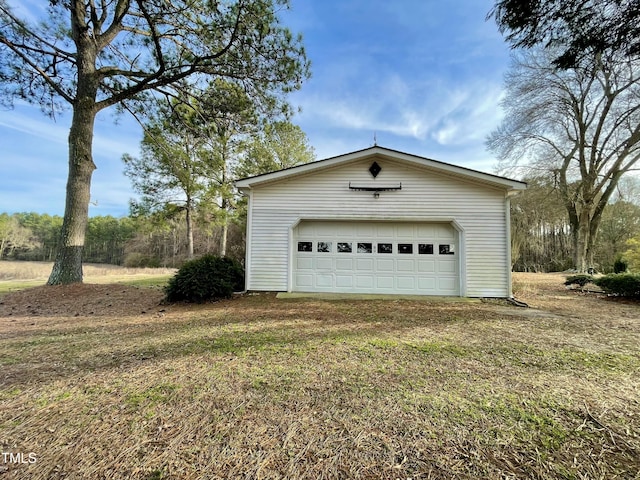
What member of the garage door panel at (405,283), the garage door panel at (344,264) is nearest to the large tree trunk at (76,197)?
the garage door panel at (344,264)

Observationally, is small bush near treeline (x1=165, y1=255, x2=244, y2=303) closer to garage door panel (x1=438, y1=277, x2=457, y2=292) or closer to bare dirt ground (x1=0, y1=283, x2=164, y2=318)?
bare dirt ground (x1=0, y1=283, x2=164, y2=318)

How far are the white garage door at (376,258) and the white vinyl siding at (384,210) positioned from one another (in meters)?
0.30

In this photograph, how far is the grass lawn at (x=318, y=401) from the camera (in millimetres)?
1672

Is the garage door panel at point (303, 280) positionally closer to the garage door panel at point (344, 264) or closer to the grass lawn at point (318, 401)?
the garage door panel at point (344, 264)

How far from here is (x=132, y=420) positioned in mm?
2061

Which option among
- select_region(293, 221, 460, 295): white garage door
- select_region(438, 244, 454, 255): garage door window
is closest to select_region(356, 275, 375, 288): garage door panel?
select_region(293, 221, 460, 295): white garage door

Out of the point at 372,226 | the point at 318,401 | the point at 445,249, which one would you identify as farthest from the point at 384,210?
the point at 318,401

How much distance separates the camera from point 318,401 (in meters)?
2.35

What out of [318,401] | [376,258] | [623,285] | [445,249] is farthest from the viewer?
[376,258]

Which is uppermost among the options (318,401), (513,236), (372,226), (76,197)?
(76,197)

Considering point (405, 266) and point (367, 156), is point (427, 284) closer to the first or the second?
point (405, 266)

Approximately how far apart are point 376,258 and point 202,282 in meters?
4.82

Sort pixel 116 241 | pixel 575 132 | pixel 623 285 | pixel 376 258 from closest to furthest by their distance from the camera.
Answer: pixel 623 285, pixel 376 258, pixel 575 132, pixel 116 241

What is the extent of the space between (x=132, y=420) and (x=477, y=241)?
8.26 m
